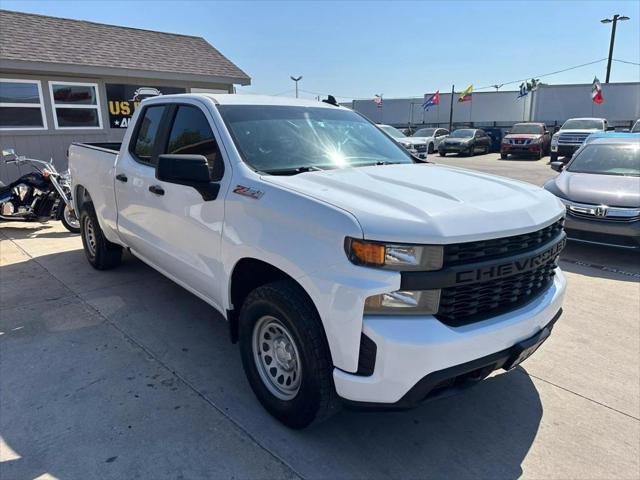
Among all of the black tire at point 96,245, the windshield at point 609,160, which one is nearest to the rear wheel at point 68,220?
the black tire at point 96,245

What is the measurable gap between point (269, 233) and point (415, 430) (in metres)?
1.48

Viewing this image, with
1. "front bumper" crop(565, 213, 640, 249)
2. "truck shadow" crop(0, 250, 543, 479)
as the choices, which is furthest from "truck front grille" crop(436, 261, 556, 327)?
"front bumper" crop(565, 213, 640, 249)

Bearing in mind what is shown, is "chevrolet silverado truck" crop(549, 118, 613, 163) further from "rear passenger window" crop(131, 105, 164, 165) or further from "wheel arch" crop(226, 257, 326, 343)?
"wheel arch" crop(226, 257, 326, 343)

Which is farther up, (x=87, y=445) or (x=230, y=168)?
(x=230, y=168)

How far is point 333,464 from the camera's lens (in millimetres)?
2531

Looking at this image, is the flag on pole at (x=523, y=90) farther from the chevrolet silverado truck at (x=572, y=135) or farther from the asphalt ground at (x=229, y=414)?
the asphalt ground at (x=229, y=414)

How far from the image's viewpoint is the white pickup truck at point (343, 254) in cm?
215

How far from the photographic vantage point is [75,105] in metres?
11.1

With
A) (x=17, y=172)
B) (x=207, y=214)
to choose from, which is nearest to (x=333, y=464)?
(x=207, y=214)

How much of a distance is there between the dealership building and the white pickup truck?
8.41 meters

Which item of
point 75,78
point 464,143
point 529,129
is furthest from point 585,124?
point 75,78

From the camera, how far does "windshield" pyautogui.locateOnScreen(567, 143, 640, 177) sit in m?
7.37

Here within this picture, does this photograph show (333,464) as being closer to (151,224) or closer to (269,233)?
(269,233)

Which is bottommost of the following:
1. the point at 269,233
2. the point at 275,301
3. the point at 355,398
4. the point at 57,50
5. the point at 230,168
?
the point at 355,398
